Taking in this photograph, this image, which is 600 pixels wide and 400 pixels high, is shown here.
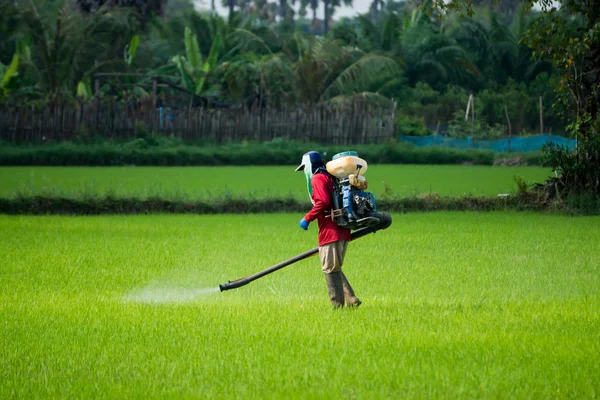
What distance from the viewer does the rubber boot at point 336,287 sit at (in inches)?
296

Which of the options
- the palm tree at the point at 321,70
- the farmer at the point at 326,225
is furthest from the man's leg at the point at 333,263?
the palm tree at the point at 321,70

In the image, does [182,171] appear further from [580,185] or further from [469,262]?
[469,262]

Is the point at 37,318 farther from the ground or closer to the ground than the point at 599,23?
closer to the ground

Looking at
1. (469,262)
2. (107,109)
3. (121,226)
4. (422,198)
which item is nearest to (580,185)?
(422,198)

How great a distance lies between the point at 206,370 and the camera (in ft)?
19.2

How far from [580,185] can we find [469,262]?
6.93m

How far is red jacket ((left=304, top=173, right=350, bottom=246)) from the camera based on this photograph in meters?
7.29

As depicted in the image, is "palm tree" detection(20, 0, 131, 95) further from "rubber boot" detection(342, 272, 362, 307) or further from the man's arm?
the man's arm

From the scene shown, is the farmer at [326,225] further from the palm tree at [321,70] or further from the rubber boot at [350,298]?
the palm tree at [321,70]

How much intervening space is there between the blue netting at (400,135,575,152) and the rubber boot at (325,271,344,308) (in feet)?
81.5

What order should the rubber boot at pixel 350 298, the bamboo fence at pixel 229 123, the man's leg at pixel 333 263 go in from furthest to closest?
1. the bamboo fence at pixel 229 123
2. the rubber boot at pixel 350 298
3. the man's leg at pixel 333 263

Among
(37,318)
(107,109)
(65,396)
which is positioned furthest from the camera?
(107,109)

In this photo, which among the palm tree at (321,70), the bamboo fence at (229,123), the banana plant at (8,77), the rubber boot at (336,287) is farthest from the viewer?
the palm tree at (321,70)

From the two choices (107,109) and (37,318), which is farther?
(107,109)
